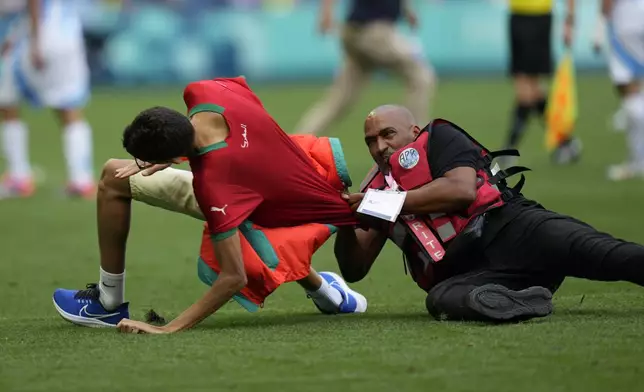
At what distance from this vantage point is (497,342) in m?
5.14

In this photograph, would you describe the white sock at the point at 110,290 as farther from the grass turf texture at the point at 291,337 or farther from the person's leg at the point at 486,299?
the person's leg at the point at 486,299

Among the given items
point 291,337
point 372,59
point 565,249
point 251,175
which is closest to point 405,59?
point 372,59

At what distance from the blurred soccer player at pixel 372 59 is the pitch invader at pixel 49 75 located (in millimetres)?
2182

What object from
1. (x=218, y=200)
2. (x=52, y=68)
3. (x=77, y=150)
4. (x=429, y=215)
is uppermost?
(x=218, y=200)

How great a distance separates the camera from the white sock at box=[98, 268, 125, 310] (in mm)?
6090

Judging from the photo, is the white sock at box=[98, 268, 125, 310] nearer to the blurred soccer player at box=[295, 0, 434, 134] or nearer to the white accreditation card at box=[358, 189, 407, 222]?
the white accreditation card at box=[358, 189, 407, 222]

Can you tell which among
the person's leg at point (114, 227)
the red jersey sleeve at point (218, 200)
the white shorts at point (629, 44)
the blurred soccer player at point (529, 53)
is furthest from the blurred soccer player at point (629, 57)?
the red jersey sleeve at point (218, 200)

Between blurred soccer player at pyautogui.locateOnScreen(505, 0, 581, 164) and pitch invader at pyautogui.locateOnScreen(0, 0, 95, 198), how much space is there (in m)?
4.17

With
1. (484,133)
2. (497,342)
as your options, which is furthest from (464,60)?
(497,342)

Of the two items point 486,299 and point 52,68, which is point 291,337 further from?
point 52,68

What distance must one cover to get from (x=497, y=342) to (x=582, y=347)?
33 cm

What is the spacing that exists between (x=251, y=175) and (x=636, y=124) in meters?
7.24

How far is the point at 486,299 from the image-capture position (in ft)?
18.3

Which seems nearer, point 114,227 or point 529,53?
point 114,227
